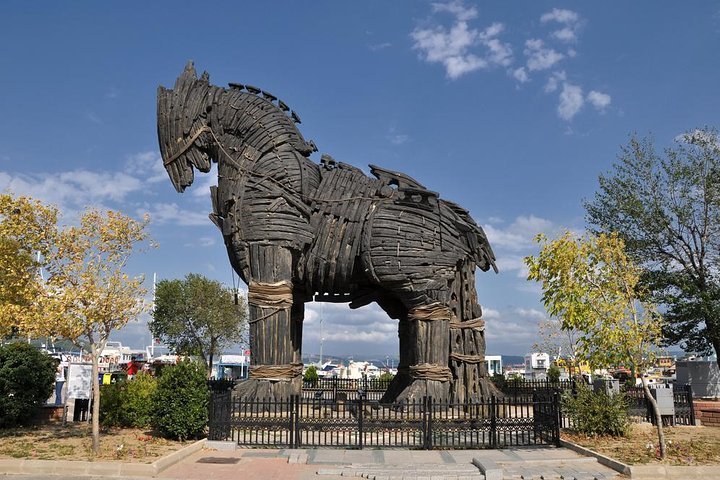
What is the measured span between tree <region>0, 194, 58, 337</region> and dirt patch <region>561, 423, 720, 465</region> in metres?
12.0

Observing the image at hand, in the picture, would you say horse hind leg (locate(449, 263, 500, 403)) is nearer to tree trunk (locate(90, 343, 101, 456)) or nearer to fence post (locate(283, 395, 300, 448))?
fence post (locate(283, 395, 300, 448))

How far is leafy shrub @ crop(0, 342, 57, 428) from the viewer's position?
1363 cm

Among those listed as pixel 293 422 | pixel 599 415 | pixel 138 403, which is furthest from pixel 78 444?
pixel 599 415

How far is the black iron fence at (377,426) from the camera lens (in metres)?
12.2

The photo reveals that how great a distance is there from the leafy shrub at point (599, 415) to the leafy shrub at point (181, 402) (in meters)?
8.39

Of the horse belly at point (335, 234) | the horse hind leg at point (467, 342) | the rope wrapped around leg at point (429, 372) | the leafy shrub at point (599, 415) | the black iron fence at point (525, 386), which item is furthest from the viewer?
the black iron fence at point (525, 386)

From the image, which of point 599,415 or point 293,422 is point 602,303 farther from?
point 293,422

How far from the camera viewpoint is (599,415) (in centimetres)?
1316

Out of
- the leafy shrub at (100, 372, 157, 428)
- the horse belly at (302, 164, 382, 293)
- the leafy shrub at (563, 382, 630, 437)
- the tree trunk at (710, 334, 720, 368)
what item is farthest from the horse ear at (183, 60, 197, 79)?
the tree trunk at (710, 334, 720, 368)

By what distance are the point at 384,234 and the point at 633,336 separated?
19.2 feet

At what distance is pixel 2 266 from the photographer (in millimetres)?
13703

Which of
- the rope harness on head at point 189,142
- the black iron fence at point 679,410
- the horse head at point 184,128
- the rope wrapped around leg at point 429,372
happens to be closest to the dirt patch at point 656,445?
the black iron fence at point 679,410

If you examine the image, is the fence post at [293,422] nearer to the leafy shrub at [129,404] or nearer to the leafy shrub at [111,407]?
the leafy shrub at [129,404]

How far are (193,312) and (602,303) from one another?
112 feet
